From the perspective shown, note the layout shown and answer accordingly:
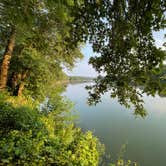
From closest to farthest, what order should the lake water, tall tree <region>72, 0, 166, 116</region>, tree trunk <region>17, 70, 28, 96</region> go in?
1. tall tree <region>72, 0, 166, 116</region>
2. tree trunk <region>17, 70, 28, 96</region>
3. the lake water

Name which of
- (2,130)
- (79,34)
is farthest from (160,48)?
(2,130)

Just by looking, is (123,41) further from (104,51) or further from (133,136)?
(133,136)

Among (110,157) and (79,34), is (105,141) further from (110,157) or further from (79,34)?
(79,34)

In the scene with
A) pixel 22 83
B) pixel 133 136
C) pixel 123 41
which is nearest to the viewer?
pixel 123 41

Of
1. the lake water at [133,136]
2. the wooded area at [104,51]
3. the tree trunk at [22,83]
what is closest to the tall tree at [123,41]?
the wooded area at [104,51]

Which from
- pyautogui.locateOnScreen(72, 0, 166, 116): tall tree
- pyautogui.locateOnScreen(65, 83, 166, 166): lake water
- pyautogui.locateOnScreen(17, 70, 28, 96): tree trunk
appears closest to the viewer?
pyautogui.locateOnScreen(72, 0, 166, 116): tall tree

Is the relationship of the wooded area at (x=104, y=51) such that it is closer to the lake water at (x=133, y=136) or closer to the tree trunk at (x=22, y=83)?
the tree trunk at (x=22, y=83)

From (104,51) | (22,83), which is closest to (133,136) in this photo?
(22,83)

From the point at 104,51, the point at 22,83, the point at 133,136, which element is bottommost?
the point at 133,136

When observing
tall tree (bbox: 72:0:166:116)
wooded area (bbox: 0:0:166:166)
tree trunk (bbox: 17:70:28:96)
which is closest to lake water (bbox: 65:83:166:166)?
tree trunk (bbox: 17:70:28:96)

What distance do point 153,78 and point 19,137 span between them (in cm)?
379

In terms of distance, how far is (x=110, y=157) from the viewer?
2014cm

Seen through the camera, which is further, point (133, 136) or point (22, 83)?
point (133, 136)

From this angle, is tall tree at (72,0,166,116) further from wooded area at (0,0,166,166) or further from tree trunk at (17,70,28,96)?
tree trunk at (17,70,28,96)
